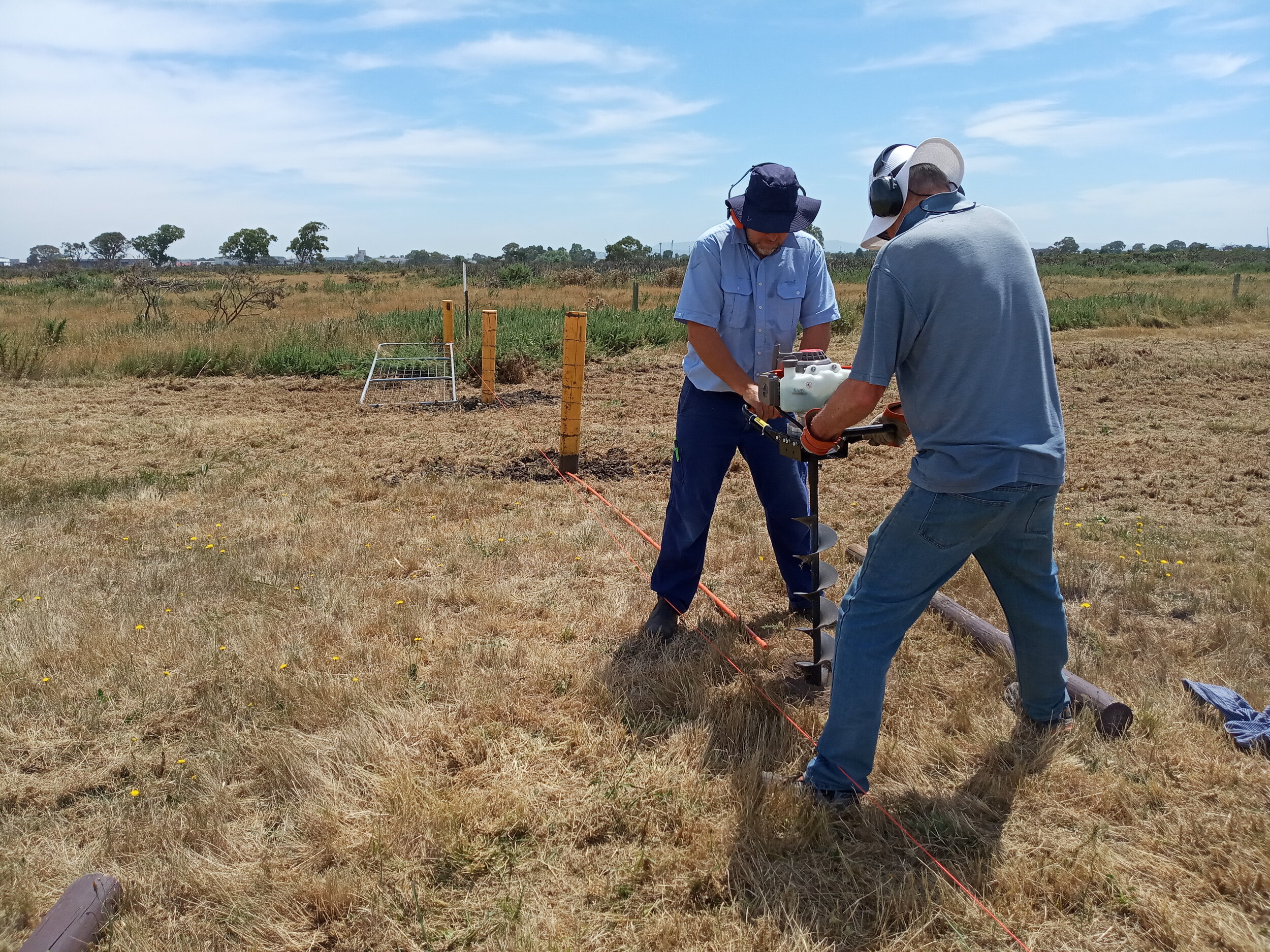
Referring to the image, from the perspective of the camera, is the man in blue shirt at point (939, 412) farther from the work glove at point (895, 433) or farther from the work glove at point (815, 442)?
the work glove at point (895, 433)

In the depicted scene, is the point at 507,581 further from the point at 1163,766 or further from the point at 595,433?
the point at 595,433

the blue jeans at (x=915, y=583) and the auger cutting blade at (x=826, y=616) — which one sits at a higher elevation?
the blue jeans at (x=915, y=583)

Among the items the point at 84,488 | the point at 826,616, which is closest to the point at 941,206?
the point at 826,616

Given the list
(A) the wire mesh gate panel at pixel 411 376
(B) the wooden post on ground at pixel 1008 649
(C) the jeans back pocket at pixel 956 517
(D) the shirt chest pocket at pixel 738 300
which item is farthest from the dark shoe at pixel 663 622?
(A) the wire mesh gate panel at pixel 411 376

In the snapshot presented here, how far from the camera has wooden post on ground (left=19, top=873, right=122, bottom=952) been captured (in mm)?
2289

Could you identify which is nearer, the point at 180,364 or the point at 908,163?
the point at 908,163

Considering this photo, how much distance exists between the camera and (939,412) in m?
2.59

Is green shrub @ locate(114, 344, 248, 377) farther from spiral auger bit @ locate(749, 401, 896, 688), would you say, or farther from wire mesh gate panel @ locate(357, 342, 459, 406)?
spiral auger bit @ locate(749, 401, 896, 688)

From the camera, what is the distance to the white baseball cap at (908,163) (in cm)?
270

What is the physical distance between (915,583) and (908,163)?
130 centimetres

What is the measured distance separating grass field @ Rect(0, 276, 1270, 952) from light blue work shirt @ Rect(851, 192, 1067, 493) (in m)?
1.18

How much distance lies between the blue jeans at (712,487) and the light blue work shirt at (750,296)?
146mm

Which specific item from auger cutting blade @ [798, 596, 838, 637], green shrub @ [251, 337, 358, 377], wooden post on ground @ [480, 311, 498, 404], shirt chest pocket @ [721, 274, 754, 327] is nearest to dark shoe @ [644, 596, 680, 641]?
auger cutting blade @ [798, 596, 838, 637]

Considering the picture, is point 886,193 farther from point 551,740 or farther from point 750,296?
point 551,740
